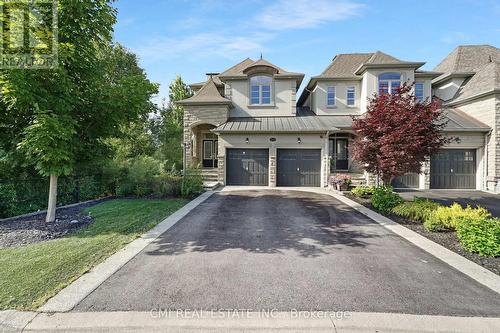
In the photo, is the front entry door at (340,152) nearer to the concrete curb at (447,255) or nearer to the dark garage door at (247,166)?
the dark garage door at (247,166)

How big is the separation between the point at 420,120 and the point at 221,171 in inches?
464

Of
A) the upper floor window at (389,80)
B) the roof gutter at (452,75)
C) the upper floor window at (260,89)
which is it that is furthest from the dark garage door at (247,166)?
the roof gutter at (452,75)

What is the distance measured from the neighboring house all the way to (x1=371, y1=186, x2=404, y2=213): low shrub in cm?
641

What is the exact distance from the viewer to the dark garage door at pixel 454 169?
16.1 metres

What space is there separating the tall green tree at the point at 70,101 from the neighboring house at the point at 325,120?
31.2 feet

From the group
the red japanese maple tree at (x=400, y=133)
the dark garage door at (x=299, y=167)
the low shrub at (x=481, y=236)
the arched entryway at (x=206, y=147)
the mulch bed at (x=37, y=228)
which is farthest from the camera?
the arched entryway at (x=206, y=147)

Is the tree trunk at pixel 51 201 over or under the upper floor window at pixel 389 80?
under

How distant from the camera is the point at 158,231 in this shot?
6.70m

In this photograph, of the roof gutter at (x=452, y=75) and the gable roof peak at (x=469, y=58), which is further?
the gable roof peak at (x=469, y=58)

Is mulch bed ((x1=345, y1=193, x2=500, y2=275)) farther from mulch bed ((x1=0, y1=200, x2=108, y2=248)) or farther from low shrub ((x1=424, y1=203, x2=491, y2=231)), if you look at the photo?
mulch bed ((x1=0, y1=200, x2=108, y2=248))

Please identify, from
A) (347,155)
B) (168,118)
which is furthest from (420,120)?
(168,118)

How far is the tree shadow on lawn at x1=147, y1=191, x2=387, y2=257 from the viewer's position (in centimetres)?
560

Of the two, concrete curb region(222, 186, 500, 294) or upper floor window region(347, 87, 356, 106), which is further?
upper floor window region(347, 87, 356, 106)

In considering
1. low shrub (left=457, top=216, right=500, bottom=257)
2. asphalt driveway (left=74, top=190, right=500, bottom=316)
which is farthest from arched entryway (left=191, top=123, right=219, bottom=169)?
low shrub (left=457, top=216, right=500, bottom=257)
